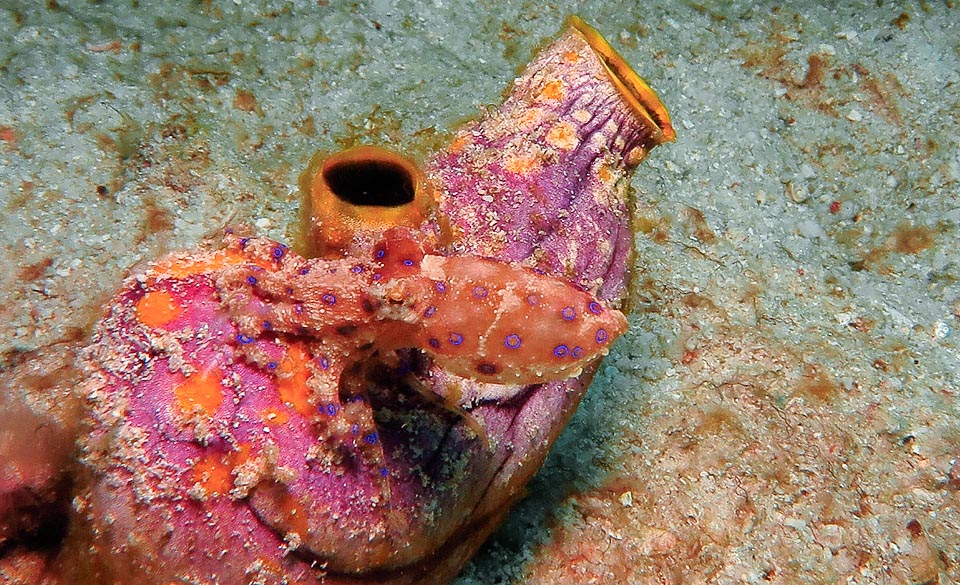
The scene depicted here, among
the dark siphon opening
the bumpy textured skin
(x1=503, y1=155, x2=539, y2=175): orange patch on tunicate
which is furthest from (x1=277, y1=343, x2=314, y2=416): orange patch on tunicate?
(x1=503, y1=155, x2=539, y2=175): orange patch on tunicate

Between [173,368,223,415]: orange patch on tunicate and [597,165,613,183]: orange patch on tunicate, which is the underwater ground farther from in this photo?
[173,368,223,415]: orange patch on tunicate

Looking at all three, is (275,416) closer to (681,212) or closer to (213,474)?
(213,474)

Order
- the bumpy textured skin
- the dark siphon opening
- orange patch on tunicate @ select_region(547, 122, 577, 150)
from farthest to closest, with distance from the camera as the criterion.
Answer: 1. orange patch on tunicate @ select_region(547, 122, 577, 150)
2. the dark siphon opening
3. the bumpy textured skin

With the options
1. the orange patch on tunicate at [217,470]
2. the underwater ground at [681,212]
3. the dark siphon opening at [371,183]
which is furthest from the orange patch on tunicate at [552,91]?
the orange patch on tunicate at [217,470]

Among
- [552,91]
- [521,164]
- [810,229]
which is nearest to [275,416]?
[521,164]

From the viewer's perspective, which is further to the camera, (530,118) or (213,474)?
(530,118)

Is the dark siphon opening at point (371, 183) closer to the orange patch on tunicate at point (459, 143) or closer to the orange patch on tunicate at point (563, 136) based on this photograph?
the orange patch on tunicate at point (459, 143)

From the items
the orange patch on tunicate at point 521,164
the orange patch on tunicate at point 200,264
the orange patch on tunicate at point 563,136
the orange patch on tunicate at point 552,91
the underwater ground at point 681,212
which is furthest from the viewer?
the underwater ground at point 681,212
